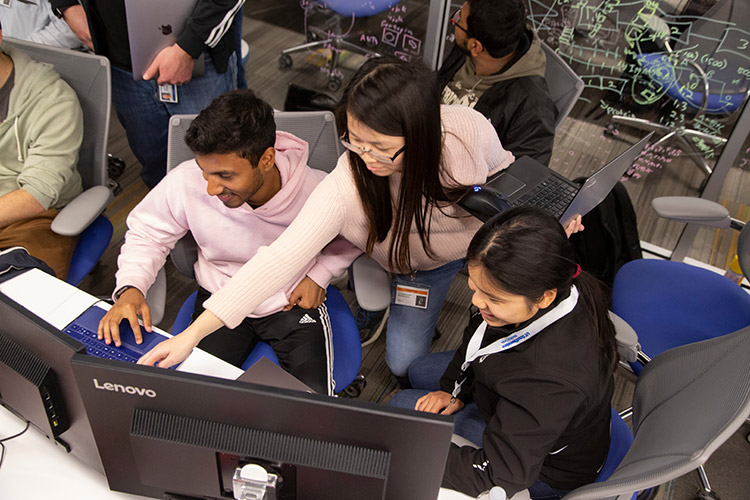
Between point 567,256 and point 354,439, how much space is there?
606mm

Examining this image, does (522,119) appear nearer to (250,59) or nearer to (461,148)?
(461,148)

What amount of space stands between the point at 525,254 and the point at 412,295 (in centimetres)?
82

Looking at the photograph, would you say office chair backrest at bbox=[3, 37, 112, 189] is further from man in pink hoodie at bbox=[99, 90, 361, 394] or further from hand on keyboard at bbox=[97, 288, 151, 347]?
hand on keyboard at bbox=[97, 288, 151, 347]

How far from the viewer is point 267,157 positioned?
1561 mm

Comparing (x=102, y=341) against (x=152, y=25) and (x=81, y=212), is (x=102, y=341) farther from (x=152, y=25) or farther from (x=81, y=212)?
(x=152, y=25)

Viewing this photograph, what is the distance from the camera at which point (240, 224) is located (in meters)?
1.67

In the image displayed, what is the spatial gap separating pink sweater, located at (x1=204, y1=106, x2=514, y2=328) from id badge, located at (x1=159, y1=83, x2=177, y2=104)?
3.22 feet

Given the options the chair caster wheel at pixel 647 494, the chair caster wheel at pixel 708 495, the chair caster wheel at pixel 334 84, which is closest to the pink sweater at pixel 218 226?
the chair caster wheel at pixel 647 494

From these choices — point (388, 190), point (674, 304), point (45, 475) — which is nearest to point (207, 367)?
point (45, 475)

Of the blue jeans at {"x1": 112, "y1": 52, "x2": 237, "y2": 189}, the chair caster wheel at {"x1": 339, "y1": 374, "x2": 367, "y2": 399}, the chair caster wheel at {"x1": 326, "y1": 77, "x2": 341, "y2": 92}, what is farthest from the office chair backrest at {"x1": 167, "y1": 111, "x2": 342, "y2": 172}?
the chair caster wheel at {"x1": 326, "y1": 77, "x2": 341, "y2": 92}

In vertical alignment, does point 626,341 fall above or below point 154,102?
below

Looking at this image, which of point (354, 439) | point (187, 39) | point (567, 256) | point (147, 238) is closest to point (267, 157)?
point (147, 238)

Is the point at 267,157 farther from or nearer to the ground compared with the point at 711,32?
nearer to the ground

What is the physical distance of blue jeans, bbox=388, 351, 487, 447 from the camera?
1.51m
